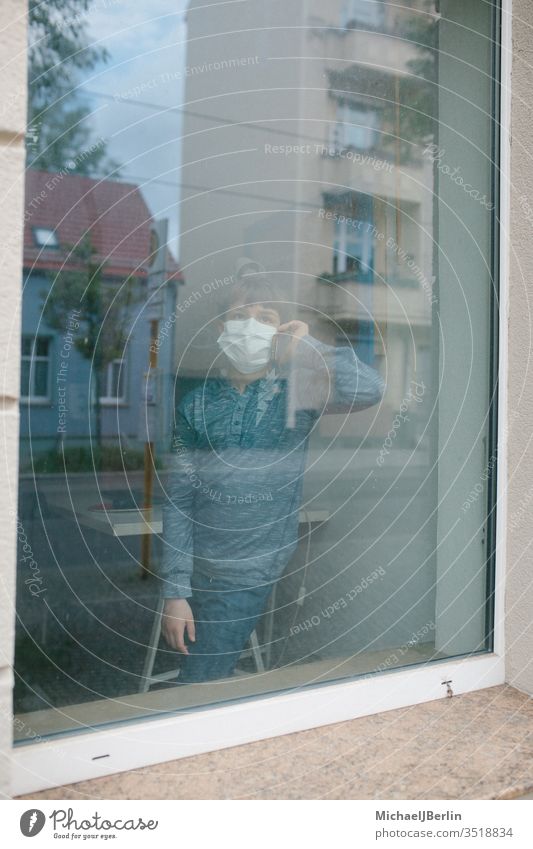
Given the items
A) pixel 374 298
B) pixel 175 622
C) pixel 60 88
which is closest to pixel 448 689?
pixel 175 622

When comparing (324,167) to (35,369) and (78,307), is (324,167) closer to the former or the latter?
(78,307)

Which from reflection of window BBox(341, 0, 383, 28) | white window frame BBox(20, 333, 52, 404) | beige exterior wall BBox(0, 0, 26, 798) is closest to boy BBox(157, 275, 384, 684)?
white window frame BBox(20, 333, 52, 404)

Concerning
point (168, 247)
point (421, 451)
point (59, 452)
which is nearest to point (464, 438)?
point (421, 451)

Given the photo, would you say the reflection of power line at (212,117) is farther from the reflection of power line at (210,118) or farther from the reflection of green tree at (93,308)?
the reflection of green tree at (93,308)

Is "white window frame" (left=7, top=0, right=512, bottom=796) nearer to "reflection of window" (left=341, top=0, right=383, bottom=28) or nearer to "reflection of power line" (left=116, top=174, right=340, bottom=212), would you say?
"reflection of window" (left=341, top=0, right=383, bottom=28)

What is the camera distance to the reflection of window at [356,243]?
7.46 feet

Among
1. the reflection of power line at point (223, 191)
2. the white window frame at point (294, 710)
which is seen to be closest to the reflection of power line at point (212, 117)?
the reflection of power line at point (223, 191)

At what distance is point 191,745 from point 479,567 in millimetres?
1039

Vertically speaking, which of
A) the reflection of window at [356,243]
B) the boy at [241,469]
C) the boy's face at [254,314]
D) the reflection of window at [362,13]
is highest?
the reflection of window at [362,13]

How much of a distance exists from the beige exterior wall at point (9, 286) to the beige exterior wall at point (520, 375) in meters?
1.46

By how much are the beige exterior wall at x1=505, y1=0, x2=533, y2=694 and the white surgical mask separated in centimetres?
73

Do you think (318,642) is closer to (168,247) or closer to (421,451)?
(421,451)

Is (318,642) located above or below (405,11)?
below

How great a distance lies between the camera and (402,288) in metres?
2.39
